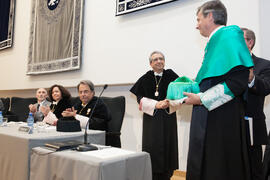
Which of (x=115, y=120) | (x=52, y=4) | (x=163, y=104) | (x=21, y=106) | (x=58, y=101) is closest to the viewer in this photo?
(x=163, y=104)

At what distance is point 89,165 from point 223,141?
2.42 ft

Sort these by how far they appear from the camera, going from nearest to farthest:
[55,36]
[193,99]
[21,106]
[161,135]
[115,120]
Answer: [193,99]
[161,135]
[115,120]
[21,106]
[55,36]

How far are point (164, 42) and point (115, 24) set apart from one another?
1060 millimetres

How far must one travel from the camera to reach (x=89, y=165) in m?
1.24

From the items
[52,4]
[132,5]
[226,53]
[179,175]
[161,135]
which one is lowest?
[179,175]

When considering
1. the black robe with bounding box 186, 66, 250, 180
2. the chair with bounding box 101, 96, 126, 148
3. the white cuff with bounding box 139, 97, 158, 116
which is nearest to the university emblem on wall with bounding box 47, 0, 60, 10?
the chair with bounding box 101, 96, 126, 148

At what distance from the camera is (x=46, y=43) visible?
5137mm

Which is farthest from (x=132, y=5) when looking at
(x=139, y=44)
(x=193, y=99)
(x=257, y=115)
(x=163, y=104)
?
(x=193, y=99)

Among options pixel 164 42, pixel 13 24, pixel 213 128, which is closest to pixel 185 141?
pixel 164 42

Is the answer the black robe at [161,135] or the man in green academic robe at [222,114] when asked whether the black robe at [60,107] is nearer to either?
the black robe at [161,135]

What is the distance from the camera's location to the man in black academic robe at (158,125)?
8.45 ft

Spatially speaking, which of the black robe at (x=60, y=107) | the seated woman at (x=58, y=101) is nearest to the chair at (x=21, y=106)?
the seated woman at (x=58, y=101)

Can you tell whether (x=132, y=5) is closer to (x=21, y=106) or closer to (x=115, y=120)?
(x=115, y=120)

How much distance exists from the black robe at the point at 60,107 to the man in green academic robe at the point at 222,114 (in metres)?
2.32
